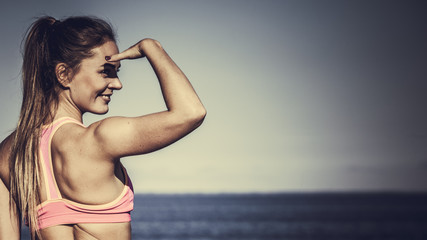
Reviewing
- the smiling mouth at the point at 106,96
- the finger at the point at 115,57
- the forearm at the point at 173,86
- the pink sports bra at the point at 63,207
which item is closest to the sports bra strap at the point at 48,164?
the pink sports bra at the point at 63,207

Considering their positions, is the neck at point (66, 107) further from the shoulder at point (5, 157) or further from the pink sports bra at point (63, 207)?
the shoulder at point (5, 157)

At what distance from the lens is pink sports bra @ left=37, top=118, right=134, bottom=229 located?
1862 millimetres

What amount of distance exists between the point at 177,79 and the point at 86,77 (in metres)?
0.45

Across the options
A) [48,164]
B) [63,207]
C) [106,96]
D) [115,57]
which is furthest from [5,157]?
[115,57]

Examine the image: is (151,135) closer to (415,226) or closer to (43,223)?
(43,223)

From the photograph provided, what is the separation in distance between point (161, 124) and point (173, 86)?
0.48 feet

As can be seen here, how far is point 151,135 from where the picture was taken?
5.52 feet

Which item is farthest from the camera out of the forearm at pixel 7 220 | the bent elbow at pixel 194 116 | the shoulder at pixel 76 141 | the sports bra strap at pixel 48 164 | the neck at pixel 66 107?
the forearm at pixel 7 220

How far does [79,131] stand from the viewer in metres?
1.85

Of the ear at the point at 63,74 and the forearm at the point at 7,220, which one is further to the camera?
the forearm at the point at 7,220

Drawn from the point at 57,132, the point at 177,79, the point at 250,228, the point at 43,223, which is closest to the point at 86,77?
the point at 57,132

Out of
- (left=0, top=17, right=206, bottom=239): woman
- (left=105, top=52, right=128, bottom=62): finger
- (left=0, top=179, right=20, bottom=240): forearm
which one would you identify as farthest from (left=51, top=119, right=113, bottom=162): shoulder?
(left=0, top=179, right=20, bottom=240): forearm

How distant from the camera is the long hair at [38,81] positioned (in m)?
1.91

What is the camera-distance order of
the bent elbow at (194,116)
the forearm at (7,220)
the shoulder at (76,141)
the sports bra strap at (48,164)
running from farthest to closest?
the forearm at (7,220), the sports bra strap at (48,164), the shoulder at (76,141), the bent elbow at (194,116)
